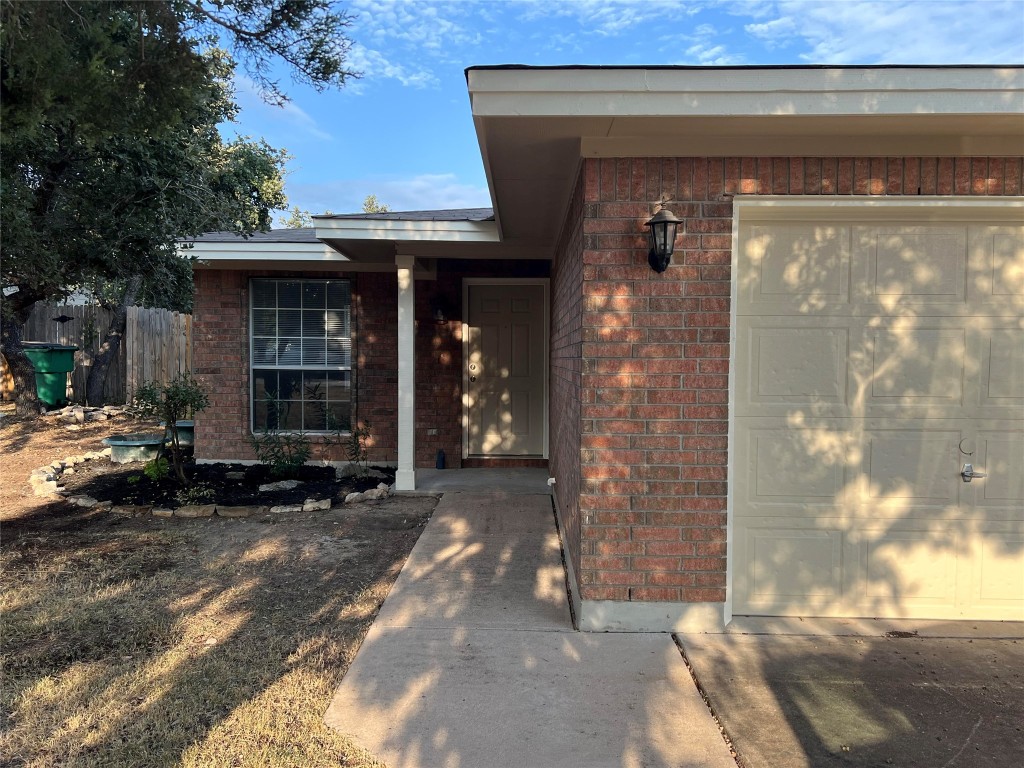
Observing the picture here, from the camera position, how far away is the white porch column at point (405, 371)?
21.9 ft

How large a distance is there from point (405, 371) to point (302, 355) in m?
1.89

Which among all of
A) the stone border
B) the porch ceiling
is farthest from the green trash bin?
the porch ceiling

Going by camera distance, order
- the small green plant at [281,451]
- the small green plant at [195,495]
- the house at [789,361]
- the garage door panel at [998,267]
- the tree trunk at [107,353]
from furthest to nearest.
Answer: the tree trunk at [107,353] → the small green plant at [281,451] → the small green plant at [195,495] → the garage door panel at [998,267] → the house at [789,361]

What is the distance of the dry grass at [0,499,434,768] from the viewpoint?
246 centimetres

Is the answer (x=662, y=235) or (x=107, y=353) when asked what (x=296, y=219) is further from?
(x=662, y=235)

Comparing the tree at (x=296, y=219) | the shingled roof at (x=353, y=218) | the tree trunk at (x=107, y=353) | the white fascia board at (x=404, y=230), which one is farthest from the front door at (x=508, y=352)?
the tree at (x=296, y=219)

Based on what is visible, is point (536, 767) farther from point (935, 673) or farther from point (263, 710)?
point (935, 673)

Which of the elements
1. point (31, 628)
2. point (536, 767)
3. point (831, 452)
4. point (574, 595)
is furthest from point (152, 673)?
point (831, 452)

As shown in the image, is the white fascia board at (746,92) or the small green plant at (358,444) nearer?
the white fascia board at (746,92)

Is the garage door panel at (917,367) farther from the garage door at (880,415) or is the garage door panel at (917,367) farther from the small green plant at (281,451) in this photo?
the small green plant at (281,451)

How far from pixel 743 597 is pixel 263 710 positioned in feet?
8.26

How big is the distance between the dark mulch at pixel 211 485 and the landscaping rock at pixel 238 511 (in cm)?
16

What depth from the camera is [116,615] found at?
3.65 metres

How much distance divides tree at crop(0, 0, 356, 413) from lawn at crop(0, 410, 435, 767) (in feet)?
6.88
